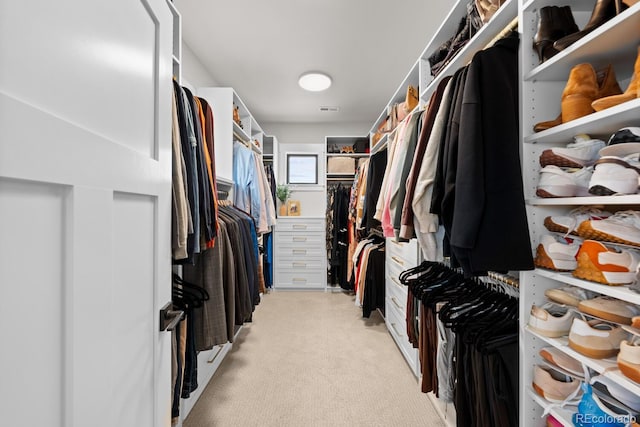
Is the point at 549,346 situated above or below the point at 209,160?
below

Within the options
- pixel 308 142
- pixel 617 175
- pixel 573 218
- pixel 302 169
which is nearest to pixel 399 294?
pixel 573 218

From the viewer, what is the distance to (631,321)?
0.76 meters

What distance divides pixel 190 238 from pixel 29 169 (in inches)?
34.1

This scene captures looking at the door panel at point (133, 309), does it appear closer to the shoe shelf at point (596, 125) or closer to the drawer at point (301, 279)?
the shoe shelf at point (596, 125)

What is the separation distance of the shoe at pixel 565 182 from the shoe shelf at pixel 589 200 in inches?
0.9

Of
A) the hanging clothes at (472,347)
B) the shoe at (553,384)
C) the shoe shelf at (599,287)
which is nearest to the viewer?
the shoe shelf at (599,287)

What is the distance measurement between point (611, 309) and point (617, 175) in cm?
35

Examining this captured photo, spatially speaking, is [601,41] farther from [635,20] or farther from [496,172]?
[496,172]

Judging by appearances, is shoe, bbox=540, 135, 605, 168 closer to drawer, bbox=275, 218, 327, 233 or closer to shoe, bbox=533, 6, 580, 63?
shoe, bbox=533, 6, 580, 63

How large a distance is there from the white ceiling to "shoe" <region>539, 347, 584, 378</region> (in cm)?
217

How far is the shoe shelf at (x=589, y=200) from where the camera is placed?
70cm

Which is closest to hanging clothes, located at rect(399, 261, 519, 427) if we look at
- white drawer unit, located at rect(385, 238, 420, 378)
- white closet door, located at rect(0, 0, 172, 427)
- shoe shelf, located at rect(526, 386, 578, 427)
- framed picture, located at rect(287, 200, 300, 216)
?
shoe shelf, located at rect(526, 386, 578, 427)

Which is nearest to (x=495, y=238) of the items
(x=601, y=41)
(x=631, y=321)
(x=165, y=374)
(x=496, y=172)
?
(x=496, y=172)

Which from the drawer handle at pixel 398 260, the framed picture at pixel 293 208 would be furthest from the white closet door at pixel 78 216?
the framed picture at pixel 293 208
